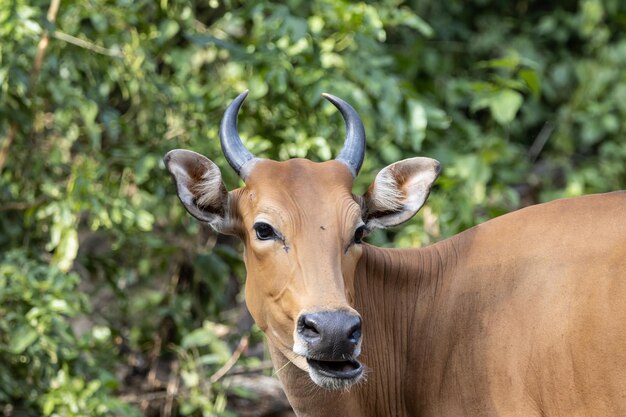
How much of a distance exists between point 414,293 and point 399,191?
20.5 inches

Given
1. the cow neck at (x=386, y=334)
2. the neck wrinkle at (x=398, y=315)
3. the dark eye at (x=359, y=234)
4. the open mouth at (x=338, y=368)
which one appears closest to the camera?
the open mouth at (x=338, y=368)

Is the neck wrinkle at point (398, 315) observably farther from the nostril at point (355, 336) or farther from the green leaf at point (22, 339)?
the green leaf at point (22, 339)

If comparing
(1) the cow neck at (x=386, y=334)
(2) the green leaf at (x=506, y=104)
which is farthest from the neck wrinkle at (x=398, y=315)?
(2) the green leaf at (x=506, y=104)

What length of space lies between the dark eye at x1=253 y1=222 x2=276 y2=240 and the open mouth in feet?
2.06

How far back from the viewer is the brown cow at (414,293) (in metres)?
4.45

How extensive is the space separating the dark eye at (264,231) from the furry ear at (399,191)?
586 mm

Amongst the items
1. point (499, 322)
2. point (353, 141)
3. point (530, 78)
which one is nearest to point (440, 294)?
point (499, 322)

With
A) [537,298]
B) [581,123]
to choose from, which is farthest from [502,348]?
[581,123]

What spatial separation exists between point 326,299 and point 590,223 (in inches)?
49.6

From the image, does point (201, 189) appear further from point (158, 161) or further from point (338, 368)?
point (158, 161)

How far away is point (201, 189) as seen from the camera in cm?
507

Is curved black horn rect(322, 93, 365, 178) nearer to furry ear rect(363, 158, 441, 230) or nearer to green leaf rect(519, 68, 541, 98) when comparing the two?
furry ear rect(363, 158, 441, 230)

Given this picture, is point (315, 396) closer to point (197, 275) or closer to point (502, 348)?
point (502, 348)

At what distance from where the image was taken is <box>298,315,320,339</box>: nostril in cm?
434
